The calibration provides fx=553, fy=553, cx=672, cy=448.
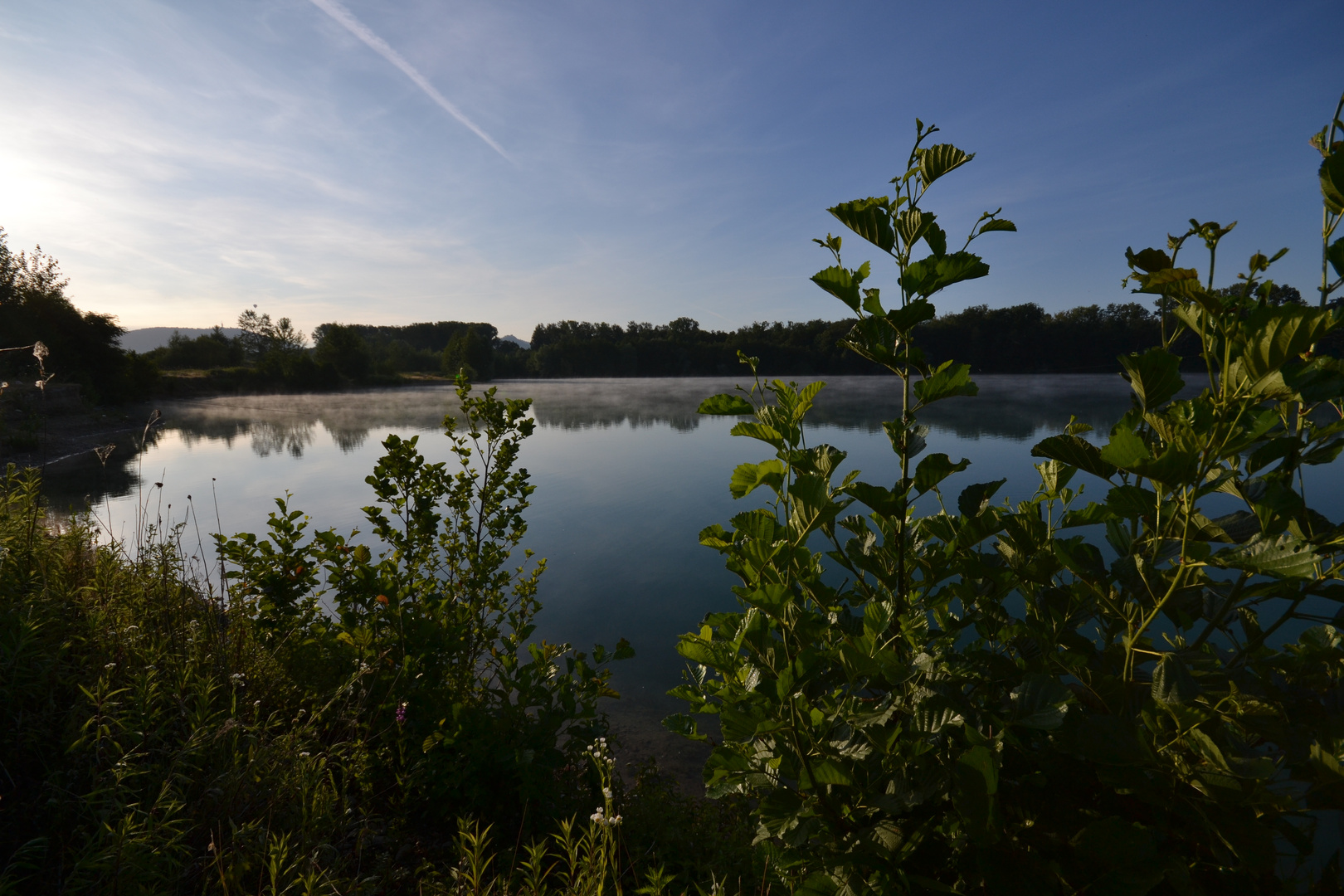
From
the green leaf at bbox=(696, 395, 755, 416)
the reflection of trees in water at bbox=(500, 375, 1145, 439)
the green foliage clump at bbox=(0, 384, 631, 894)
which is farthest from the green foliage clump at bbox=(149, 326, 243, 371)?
the green leaf at bbox=(696, 395, 755, 416)

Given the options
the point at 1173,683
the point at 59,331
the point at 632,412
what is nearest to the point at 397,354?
the point at 59,331

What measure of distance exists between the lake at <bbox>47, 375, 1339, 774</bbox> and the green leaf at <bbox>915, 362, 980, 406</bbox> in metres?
0.57

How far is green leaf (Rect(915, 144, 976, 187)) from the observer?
955 millimetres

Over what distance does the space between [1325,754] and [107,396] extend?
29643mm

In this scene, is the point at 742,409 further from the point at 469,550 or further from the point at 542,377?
the point at 542,377

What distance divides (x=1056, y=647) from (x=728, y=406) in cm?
71

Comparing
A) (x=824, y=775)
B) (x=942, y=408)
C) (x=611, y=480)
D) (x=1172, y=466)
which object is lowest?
(x=611, y=480)

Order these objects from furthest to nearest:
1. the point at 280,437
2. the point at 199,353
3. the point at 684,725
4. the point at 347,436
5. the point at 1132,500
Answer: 1. the point at 199,353
2. the point at 347,436
3. the point at 280,437
4. the point at 684,725
5. the point at 1132,500

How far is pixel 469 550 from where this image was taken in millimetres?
2674

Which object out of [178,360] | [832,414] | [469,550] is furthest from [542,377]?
[469,550]

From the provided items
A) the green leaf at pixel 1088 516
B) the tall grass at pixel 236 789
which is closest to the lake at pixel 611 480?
the green leaf at pixel 1088 516

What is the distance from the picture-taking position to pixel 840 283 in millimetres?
979

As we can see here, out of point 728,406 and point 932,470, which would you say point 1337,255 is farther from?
point 728,406

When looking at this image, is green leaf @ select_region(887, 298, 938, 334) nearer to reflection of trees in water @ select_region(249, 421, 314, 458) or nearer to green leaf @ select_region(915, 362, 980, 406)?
green leaf @ select_region(915, 362, 980, 406)
